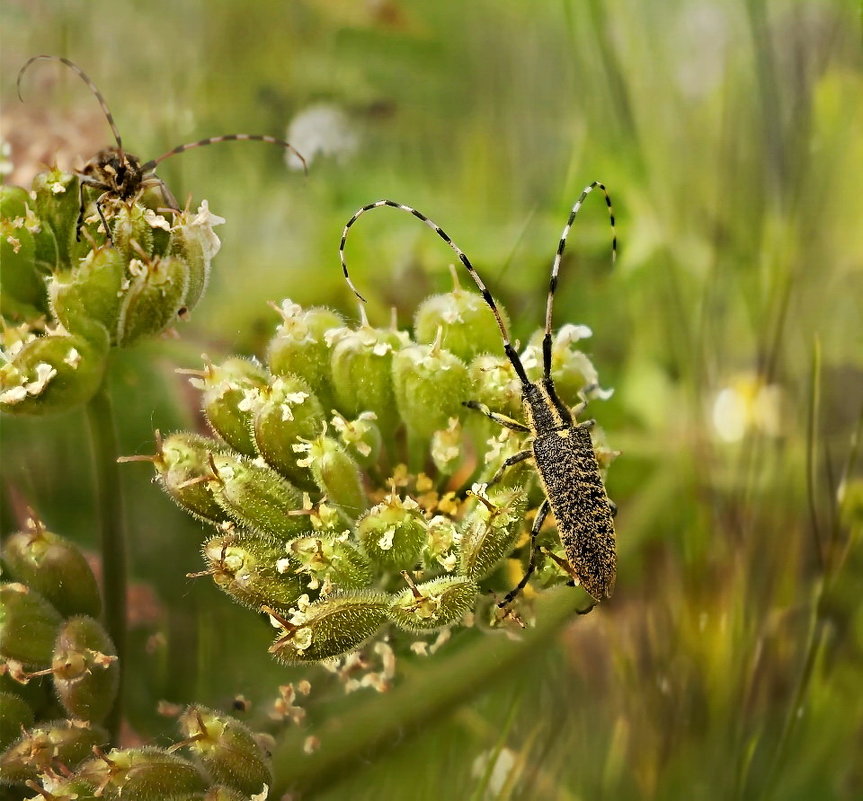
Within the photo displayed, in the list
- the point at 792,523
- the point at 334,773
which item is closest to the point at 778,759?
the point at 792,523

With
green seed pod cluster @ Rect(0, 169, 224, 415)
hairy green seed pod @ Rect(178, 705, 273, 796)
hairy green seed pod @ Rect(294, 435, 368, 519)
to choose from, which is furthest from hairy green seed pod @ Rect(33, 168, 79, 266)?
hairy green seed pod @ Rect(178, 705, 273, 796)

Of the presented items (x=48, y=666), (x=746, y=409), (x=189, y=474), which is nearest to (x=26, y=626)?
(x=48, y=666)

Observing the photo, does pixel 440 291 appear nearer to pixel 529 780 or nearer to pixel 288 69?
pixel 288 69

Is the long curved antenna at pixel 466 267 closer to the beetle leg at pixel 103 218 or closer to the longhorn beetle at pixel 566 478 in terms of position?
the longhorn beetle at pixel 566 478

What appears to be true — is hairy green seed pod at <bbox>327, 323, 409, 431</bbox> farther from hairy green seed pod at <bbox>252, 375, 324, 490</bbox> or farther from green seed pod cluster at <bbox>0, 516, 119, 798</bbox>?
green seed pod cluster at <bbox>0, 516, 119, 798</bbox>

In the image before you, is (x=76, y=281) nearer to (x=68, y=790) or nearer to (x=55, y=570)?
(x=55, y=570)

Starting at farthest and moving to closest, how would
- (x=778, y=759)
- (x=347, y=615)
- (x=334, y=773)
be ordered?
(x=778, y=759) < (x=334, y=773) < (x=347, y=615)
